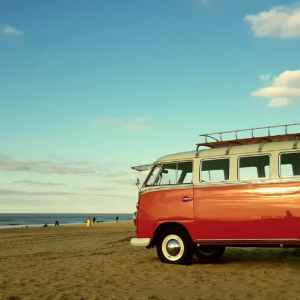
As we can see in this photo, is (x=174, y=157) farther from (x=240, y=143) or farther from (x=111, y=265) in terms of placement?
(x=111, y=265)

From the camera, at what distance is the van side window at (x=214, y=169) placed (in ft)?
34.7

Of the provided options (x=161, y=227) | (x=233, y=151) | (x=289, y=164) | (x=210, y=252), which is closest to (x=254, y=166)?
(x=233, y=151)

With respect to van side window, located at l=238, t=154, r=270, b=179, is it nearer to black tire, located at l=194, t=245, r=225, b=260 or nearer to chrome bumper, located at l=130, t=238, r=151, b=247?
black tire, located at l=194, t=245, r=225, b=260

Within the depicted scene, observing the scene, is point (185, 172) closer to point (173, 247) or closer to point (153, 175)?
point (153, 175)

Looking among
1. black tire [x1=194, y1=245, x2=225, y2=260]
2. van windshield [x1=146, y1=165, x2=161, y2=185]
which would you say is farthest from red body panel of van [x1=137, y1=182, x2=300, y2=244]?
black tire [x1=194, y1=245, x2=225, y2=260]

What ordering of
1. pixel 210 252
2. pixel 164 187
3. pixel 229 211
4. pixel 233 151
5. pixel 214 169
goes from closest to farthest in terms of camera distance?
pixel 229 211, pixel 233 151, pixel 214 169, pixel 164 187, pixel 210 252

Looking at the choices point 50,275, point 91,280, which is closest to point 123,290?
point 91,280

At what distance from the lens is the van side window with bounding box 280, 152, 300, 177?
381 inches

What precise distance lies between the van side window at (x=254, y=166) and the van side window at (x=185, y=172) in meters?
1.39

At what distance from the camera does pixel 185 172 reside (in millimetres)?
11203

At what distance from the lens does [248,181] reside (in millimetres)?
10172

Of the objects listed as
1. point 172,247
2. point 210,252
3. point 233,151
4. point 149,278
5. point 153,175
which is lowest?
point 149,278

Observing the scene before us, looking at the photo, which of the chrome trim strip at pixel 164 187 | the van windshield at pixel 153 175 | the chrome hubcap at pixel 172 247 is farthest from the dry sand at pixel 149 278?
the van windshield at pixel 153 175

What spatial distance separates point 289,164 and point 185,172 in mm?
2761
